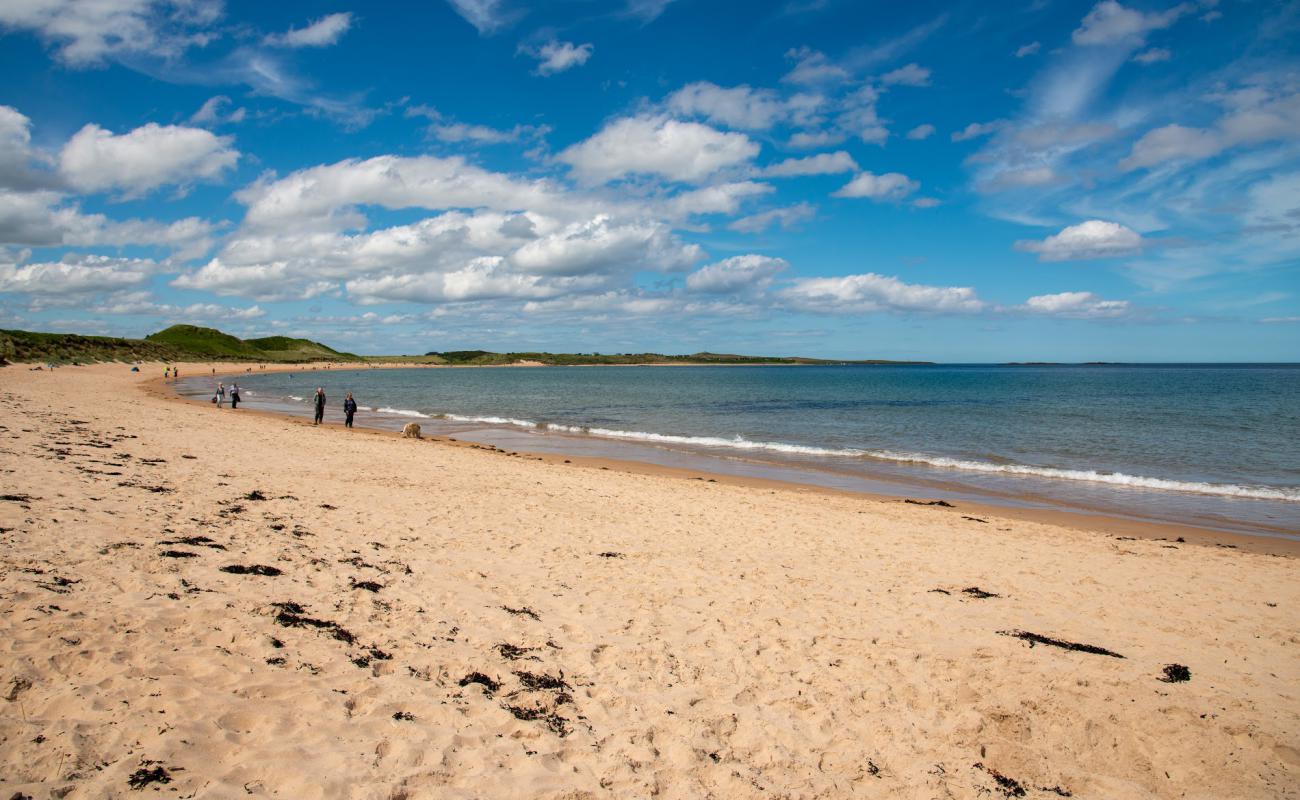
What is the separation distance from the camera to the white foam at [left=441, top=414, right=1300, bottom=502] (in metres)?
20.0

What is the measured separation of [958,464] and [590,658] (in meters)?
22.2

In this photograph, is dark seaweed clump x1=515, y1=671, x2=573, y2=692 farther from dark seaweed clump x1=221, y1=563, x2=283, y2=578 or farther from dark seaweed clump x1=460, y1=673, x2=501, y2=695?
dark seaweed clump x1=221, y1=563, x2=283, y2=578

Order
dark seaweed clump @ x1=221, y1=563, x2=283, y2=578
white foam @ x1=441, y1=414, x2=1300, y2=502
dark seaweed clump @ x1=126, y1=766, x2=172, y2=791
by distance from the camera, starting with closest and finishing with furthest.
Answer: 1. dark seaweed clump @ x1=126, y1=766, x2=172, y2=791
2. dark seaweed clump @ x1=221, y1=563, x2=283, y2=578
3. white foam @ x1=441, y1=414, x2=1300, y2=502

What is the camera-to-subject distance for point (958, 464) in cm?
2475

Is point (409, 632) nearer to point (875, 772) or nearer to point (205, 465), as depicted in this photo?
point (875, 772)

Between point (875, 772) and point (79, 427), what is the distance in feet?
79.2

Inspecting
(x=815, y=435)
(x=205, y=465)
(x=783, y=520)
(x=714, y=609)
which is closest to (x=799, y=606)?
(x=714, y=609)

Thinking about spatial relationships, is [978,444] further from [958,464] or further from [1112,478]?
[1112,478]

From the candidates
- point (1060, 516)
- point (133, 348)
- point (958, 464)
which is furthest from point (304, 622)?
point (133, 348)

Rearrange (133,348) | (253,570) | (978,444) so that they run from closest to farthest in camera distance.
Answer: (253,570) → (978,444) → (133,348)

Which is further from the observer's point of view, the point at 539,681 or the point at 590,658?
the point at 590,658

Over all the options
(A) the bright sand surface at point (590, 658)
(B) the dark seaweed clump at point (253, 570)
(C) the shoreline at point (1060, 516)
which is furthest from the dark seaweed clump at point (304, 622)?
(C) the shoreline at point (1060, 516)

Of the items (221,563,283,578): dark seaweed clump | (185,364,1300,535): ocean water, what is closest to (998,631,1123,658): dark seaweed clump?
(221,563,283,578): dark seaweed clump

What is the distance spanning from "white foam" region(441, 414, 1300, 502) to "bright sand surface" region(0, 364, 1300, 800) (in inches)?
390
